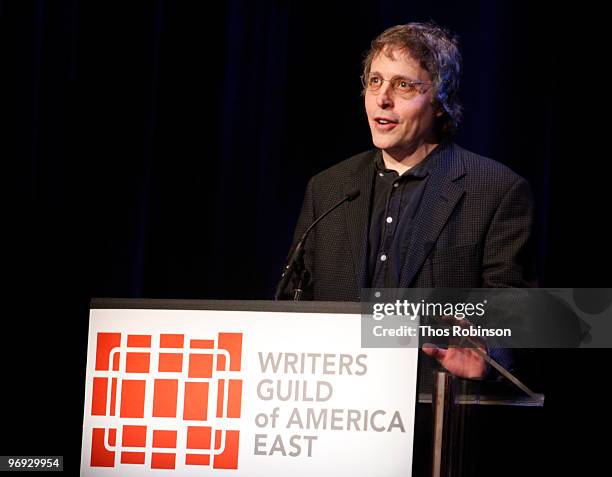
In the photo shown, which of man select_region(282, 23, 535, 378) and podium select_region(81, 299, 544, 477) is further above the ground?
man select_region(282, 23, 535, 378)

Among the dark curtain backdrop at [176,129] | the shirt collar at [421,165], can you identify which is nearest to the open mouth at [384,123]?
the shirt collar at [421,165]

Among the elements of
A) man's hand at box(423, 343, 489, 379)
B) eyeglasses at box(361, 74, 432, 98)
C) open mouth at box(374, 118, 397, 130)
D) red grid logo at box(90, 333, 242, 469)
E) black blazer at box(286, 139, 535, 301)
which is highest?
eyeglasses at box(361, 74, 432, 98)

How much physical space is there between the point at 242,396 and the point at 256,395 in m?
0.03

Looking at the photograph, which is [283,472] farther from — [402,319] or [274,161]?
[274,161]

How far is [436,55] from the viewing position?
2.95 meters

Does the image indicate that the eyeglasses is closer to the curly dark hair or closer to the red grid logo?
the curly dark hair

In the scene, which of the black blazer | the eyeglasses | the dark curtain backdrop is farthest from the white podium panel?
the dark curtain backdrop

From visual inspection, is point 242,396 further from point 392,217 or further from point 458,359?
point 392,217

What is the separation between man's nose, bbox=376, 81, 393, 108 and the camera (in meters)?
2.90

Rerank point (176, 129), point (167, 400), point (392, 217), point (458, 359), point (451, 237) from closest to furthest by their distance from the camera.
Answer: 1. point (458, 359)
2. point (167, 400)
3. point (451, 237)
4. point (392, 217)
5. point (176, 129)

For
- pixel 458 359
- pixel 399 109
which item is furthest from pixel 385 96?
pixel 458 359

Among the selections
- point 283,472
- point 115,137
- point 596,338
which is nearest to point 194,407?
point 283,472

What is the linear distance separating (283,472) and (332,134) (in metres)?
2.13

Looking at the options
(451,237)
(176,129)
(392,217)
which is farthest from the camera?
(176,129)
